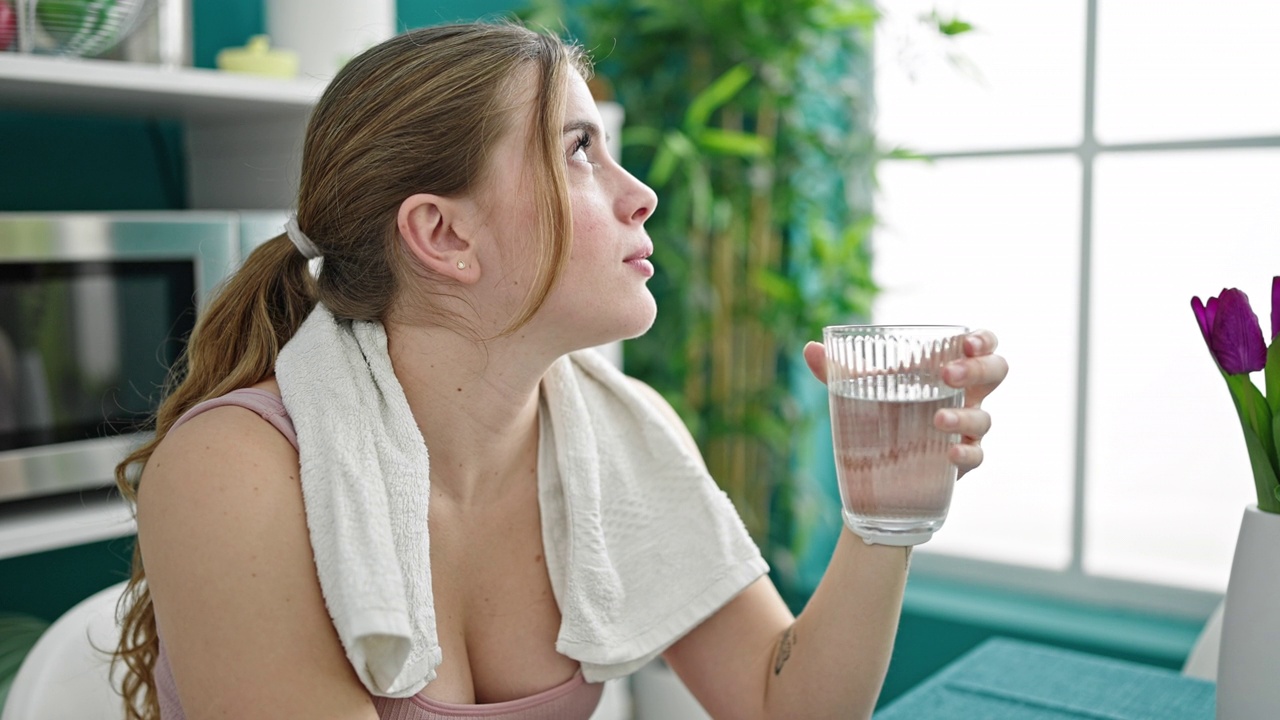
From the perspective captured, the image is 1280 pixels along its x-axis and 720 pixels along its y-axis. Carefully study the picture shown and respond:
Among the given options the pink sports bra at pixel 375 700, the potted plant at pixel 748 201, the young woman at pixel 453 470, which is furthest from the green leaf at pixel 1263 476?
the potted plant at pixel 748 201

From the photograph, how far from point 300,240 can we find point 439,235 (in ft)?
0.52

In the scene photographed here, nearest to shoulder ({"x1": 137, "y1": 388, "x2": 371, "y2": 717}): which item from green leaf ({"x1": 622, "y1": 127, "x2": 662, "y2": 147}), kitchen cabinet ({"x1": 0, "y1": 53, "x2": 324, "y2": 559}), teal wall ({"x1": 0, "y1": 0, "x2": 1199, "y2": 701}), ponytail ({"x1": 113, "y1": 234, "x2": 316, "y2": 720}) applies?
ponytail ({"x1": 113, "y1": 234, "x2": 316, "y2": 720})

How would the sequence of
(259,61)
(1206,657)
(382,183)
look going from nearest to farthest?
(382,183) < (1206,657) < (259,61)

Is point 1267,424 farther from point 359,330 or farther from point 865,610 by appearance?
point 359,330

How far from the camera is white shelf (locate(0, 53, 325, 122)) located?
148cm

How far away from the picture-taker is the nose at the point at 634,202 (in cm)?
116

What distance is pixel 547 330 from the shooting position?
1.15m

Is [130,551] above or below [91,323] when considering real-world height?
below

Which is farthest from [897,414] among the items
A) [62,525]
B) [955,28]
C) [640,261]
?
[955,28]

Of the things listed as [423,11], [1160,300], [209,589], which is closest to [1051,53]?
[1160,300]

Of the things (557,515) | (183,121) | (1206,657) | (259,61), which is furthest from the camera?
(183,121)

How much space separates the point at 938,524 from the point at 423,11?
81.9 inches

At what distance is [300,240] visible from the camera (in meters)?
1.19

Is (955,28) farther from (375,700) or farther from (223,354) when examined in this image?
(375,700)
